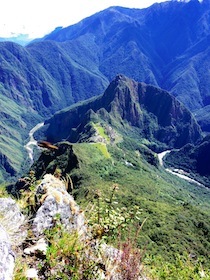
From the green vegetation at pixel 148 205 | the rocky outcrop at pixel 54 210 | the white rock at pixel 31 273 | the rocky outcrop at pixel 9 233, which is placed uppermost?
the rocky outcrop at pixel 9 233

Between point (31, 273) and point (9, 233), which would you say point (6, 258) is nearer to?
point (31, 273)

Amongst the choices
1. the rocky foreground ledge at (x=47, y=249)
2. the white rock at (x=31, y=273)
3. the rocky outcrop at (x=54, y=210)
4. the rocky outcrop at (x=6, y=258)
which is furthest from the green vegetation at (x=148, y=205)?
the rocky outcrop at (x=6, y=258)

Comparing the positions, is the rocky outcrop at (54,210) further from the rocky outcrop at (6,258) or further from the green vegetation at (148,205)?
the green vegetation at (148,205)

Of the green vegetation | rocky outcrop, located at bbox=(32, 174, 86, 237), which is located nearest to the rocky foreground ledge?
rocky outcrop, located at bbox=(32, 174, 86, 237)

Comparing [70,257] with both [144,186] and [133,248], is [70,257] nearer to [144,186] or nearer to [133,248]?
[133,248]

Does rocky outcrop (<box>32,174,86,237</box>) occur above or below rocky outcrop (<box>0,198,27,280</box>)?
below

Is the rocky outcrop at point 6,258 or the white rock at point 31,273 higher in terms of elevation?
the rocky outcrop at point 6,258

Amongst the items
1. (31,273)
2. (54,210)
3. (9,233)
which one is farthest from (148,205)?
(31,273)

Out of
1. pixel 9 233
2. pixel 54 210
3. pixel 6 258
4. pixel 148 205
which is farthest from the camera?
pixel 148 205

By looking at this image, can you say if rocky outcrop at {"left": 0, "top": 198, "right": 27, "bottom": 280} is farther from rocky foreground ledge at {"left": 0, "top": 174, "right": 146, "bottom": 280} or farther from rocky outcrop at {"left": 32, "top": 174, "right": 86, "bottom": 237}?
rocky outcrop at {"left": 32, "top": 174, "right": 86, "bottom": 237}
